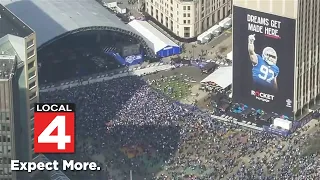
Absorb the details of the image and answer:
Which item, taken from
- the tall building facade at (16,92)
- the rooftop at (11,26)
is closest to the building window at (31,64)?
the tall building facade at (16,92)

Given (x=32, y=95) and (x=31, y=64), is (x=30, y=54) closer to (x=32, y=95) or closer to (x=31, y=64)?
(x=31, y=64)

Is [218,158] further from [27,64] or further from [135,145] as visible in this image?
[27,64]

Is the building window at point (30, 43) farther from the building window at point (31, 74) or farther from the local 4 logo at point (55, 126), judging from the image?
the local 4 logo at point (55, 126)

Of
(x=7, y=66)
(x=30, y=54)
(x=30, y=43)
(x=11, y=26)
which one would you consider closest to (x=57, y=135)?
(x=7, y=66)

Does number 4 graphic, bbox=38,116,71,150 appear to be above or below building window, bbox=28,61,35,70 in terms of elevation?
above

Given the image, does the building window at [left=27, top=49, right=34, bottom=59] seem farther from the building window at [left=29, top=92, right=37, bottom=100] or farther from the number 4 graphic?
the number 4 graphic

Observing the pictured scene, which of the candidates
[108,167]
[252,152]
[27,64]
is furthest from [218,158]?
[27,64]

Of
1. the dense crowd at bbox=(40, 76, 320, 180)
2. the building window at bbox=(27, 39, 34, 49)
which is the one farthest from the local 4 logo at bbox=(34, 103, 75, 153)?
the dense crowd at bbox=(40, 76, 320, 180)

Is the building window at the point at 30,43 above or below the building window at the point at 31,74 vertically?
above
